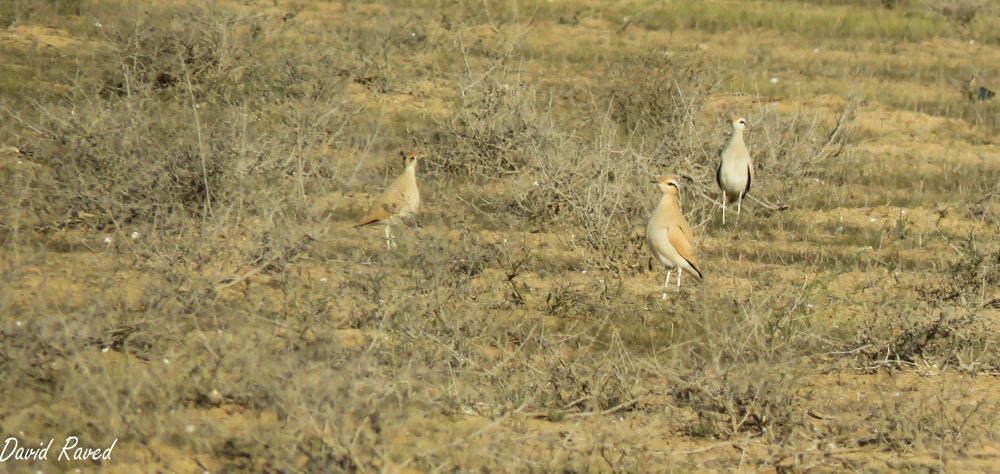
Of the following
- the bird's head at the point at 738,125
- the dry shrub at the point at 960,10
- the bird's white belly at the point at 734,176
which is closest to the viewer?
the bird's white belly at the point at 734,176

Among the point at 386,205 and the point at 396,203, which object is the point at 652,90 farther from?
the point at 386,205

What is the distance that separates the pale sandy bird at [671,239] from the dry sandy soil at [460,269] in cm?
30

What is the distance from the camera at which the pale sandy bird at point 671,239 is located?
7289mm

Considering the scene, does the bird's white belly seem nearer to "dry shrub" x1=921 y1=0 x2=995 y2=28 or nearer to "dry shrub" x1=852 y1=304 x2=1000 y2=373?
"dry shrub" x1=852 y1=304 x2=1000 y2=373

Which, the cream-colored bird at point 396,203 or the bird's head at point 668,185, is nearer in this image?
the bird's head at point 668,185

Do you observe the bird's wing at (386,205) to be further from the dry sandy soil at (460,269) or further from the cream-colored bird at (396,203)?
the dry sandy soil at (460,269)

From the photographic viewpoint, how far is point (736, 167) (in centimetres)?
953

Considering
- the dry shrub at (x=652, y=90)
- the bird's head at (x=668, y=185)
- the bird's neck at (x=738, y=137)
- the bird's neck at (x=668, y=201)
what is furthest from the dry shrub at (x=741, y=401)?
the dry shrub at (x=652, y=90)

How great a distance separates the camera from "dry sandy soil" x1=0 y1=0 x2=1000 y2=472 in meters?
4.78

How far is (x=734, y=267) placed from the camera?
8.21 m

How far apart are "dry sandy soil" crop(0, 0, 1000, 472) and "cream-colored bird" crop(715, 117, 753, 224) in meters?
0.33

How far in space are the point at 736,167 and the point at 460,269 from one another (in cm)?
331

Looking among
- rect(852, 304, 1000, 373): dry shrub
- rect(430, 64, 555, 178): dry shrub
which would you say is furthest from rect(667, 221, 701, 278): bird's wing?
rect(430, 64, 555, 178): dry shrub

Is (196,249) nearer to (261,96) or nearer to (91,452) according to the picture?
(91,452)
